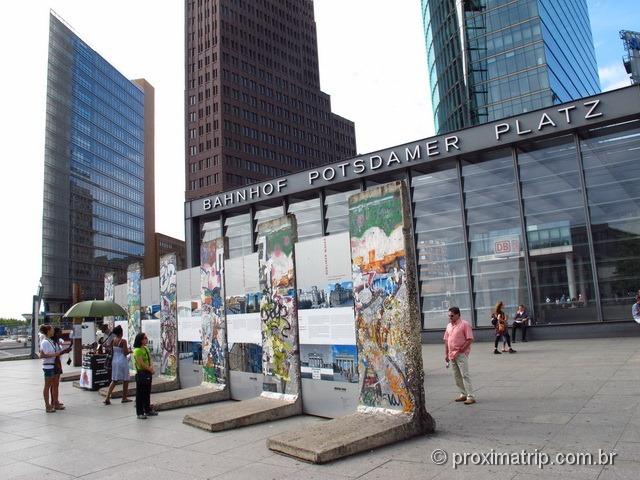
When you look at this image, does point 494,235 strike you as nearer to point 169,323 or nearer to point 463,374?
A: point 463,374

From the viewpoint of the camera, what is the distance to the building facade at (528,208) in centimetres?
1747

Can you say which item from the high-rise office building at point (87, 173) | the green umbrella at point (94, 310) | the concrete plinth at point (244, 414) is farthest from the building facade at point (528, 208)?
the high-rise office building at point (87, 173)

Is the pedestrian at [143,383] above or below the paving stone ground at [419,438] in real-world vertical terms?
above

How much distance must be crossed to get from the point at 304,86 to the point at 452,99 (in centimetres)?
6807

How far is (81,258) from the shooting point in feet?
379

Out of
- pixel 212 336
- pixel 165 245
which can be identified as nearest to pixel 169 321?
pixel 212 336

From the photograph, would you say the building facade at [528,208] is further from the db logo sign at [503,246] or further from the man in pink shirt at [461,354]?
the man in pink shirt at [461,354]

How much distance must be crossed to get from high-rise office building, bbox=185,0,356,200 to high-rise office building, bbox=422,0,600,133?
48373 mm

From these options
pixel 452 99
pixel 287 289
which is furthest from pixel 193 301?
pixel 452 99

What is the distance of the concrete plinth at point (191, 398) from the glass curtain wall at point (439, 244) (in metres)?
11.8

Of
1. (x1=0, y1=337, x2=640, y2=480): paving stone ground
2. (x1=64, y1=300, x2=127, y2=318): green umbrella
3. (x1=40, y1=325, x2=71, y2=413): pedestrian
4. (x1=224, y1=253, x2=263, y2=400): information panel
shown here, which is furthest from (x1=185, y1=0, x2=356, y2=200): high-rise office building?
(x1=0, y1=337, x2=640, y2=480): paving stone ground

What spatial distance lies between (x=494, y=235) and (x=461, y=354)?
475 inches

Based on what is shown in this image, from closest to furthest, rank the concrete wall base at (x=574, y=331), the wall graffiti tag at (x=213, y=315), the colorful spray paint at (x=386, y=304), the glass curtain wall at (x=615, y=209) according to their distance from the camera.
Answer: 1. the colorful spray paint at (x=386, y=304)
2. the wall graffiti tag at (x=213, y=315)
3. the concrete wall base at (x=574, y=331)
4. the glass curtain wall at (x=615, y=209)

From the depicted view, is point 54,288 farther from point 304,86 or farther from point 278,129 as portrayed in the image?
point 304,86
